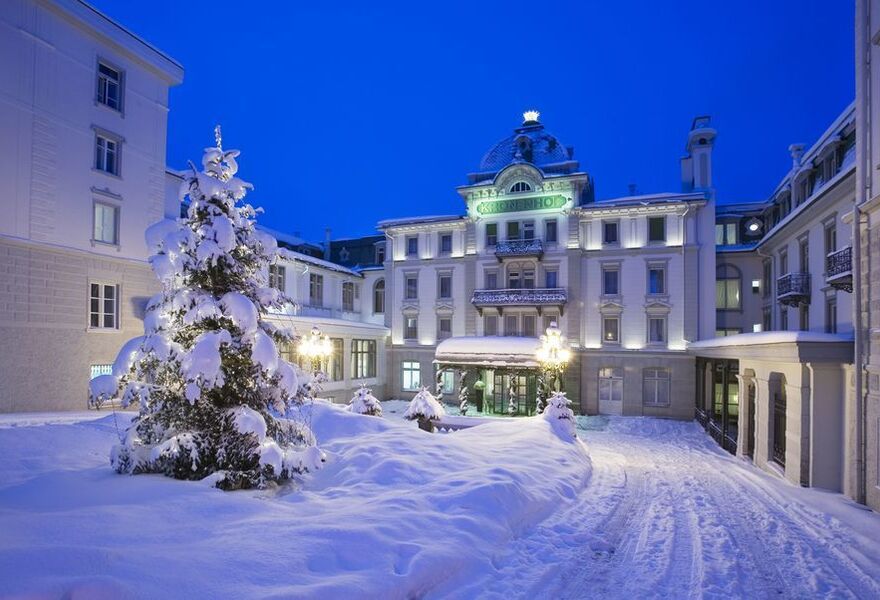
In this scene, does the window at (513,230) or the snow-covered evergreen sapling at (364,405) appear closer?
the snow-covered evergreen sapling at (364,405)

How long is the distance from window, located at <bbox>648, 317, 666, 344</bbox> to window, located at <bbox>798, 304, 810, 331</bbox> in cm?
760

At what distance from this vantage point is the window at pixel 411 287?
34562mm

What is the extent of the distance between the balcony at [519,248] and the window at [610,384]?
8072mm

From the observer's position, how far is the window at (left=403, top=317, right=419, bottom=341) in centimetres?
3453

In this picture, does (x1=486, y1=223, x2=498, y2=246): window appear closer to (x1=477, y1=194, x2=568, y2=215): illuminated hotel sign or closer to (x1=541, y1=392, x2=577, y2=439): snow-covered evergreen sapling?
(x1=477, y1=194, x2=568, y2=215): illuminated hotel sign

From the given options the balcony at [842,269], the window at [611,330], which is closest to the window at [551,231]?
the window at [611,330]

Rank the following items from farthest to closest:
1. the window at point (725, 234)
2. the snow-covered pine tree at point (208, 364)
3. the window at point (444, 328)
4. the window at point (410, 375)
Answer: the window at point (410, 375) → the window at point (444, 328) → the window at point (725, 234) → the snow-covered pine tree at point (208, 364)

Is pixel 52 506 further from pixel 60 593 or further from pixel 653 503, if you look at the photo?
pixel 653 503

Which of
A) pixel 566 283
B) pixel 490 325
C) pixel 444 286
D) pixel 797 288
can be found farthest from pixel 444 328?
pixel 797 288

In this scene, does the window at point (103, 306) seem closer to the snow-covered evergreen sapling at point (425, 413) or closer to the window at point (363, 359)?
the snow-covered evergreen sapling at point (425, 413)

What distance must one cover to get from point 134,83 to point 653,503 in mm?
23280

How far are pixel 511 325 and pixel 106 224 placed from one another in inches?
863

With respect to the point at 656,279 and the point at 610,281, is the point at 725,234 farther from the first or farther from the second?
the point at 610,281

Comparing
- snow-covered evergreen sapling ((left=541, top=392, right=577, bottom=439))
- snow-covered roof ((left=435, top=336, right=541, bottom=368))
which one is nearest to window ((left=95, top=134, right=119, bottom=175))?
snow-covered roof ((left=435, top=336, right=541, bottom=368))
